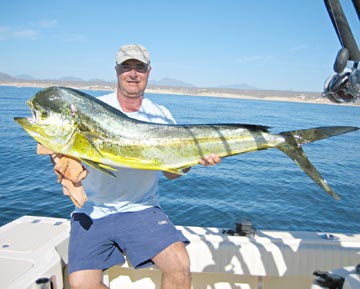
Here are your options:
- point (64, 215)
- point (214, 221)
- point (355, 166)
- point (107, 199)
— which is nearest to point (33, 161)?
point (64, 215)

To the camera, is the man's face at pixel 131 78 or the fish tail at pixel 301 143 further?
the man's face at pixel 131 78

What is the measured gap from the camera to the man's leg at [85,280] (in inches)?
109

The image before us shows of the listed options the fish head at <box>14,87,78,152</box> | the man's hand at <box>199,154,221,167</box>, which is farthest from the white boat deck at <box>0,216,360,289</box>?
the fish head at <box>14,87,78,152</box>

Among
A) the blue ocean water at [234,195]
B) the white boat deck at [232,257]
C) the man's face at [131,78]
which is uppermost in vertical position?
the man's face at [131,78]

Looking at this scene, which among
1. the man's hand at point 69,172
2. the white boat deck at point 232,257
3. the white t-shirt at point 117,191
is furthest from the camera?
the white boat deck at point 232,257

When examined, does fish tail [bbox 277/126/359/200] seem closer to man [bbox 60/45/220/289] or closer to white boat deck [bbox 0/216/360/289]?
man [bbox 60/45/220/289]

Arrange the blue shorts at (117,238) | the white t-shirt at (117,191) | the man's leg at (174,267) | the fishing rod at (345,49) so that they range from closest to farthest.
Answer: the fishing rod at (345,49), the man's leg at (174,267), the blue shorts at (117,238), the white t-shirt at (117,191)

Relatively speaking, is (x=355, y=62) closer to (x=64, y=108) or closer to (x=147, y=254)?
(x=64, y=108)

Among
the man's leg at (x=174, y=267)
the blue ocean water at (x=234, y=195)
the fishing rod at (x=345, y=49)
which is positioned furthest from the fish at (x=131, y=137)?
the blue ocean water at (x=234, y=195)

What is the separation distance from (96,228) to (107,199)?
255mm

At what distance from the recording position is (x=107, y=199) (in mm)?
3076

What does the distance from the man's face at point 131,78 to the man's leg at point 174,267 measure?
4.45ft

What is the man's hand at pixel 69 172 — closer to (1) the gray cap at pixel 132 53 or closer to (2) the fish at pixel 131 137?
(2) the fish at pixel 131 137

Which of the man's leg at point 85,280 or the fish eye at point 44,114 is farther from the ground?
the fish eye at point 44,114
